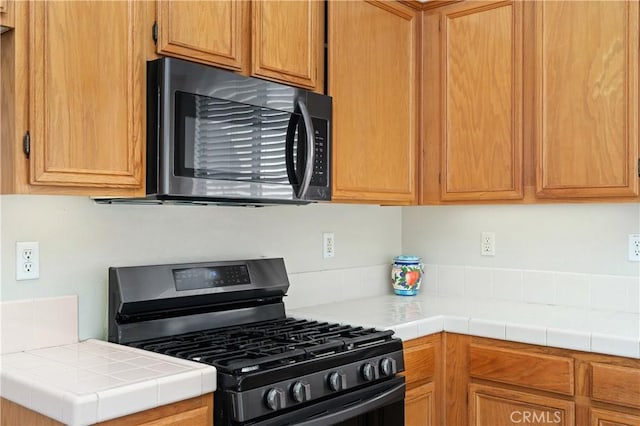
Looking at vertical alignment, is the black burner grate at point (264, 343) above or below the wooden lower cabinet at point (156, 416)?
above

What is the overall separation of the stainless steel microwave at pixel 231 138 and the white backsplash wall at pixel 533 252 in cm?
106

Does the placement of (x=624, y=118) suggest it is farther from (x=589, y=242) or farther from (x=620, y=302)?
(x=620, y=302)

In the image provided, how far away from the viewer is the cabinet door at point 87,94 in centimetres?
154

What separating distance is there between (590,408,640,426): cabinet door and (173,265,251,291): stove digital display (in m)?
1.27

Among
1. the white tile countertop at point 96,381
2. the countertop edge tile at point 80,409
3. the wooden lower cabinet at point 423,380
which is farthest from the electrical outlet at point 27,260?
the wooden lower cabinet at point 423,380

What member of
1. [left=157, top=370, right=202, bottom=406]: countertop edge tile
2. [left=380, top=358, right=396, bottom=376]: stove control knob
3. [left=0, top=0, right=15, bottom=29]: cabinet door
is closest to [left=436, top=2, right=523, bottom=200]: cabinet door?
[left=380, top=358, right=396, bottom=376]: stove control knob

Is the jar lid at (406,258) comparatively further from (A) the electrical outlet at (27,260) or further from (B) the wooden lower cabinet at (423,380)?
(A) the electrical outlet at (27,260)

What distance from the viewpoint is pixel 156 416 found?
1464 mm

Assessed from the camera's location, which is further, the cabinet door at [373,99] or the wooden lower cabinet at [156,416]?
the cabinet door at [373,99]

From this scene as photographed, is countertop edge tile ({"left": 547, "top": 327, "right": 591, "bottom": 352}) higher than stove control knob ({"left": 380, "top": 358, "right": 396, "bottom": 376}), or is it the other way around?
countertop edge tile ({"left": 547, "top": 327, "right": 591, "bottom": 352})

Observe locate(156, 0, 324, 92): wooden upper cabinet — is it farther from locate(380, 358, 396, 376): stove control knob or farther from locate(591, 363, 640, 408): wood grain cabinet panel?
locate(591, 363, 640, 408): wood grain cabinet panel

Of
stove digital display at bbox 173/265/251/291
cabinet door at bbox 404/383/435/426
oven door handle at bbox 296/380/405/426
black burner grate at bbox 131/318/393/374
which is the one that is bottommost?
cabinet door at bbox 404/383/435/426

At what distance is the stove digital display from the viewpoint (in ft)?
6.86

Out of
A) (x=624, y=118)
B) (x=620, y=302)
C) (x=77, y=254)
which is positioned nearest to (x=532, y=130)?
(x=624, y=118)
